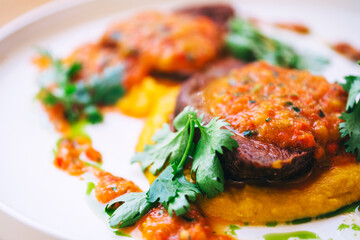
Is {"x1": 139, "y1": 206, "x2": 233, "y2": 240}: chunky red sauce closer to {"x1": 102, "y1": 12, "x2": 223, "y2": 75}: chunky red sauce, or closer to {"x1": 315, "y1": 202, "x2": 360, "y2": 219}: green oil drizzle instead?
{"x1": 315, "y1": 202, "x2": 360, "y2": 219}: green oil drizzle

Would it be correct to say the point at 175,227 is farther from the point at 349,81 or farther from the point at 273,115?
the point at 349,81

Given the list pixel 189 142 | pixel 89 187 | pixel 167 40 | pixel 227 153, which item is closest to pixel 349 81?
pixel 227 153

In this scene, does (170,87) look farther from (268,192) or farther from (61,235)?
(61,235)

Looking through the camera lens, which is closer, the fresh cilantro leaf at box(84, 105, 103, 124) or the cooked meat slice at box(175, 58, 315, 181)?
the cooked meat slice at box(175, 58, 315, 181)

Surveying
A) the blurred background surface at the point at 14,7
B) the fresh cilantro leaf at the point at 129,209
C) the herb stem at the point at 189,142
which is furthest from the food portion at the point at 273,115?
the blurred background surface at the point at 14,7

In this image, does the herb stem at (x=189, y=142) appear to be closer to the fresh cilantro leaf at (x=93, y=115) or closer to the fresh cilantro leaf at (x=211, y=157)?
the fresh cilantro leaf at (x=211, y=157)

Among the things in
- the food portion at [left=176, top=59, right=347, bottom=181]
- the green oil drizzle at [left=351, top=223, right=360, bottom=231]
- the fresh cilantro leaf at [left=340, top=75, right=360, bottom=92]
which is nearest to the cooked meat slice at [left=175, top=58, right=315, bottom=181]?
the food portion at [left=176, top=59, right=347, bottom=181]
